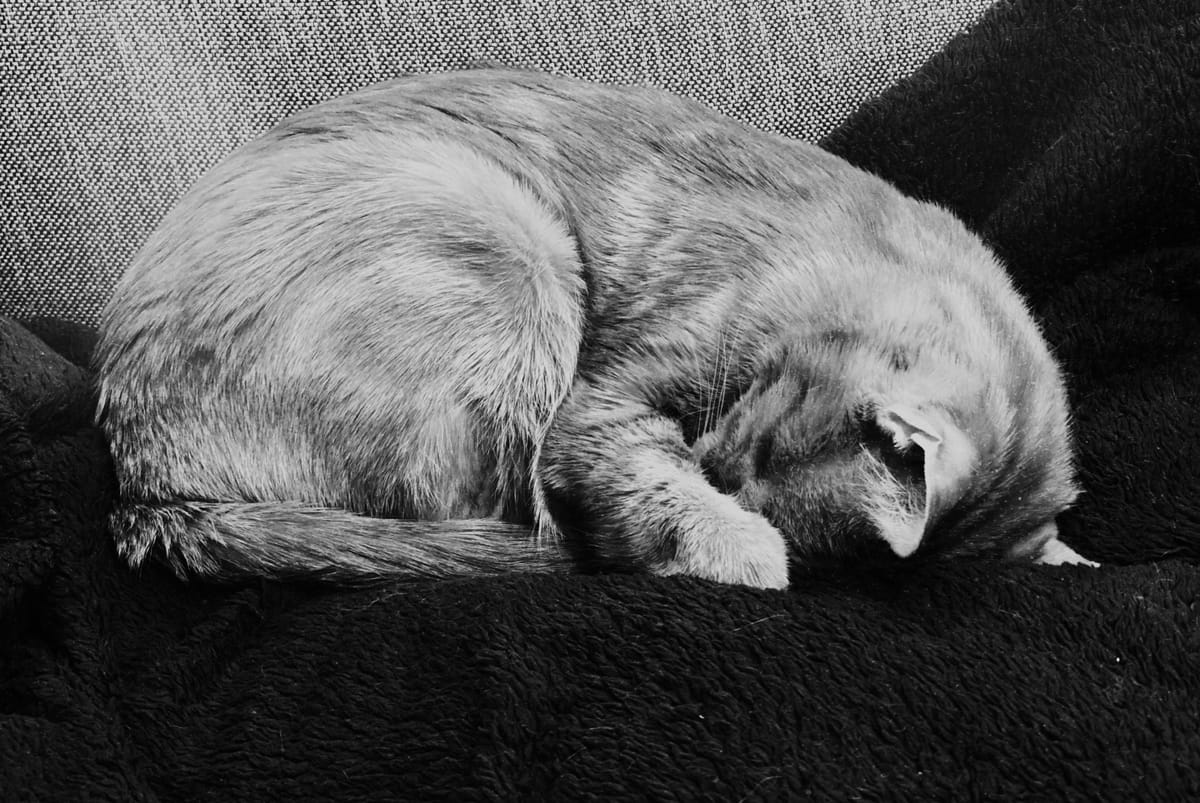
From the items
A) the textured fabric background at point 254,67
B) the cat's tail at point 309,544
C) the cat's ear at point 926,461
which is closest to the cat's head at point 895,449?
the cat's ear at point 926,461

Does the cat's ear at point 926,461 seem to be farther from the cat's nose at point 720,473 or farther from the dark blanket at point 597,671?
the cat's nose at point 720,473

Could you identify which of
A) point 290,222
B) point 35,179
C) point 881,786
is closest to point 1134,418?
point 881,786

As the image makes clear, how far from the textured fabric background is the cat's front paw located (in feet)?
3.19

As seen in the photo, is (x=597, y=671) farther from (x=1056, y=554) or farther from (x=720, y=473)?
(x=1056, y=554)

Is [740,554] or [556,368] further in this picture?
[556,368]

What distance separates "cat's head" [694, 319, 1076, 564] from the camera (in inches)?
49.6

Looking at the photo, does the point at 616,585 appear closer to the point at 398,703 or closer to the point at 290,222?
the point at 398,703

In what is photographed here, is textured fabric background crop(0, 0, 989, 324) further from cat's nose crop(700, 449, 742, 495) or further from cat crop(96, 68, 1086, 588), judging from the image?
cat's nose crop(700, 449, 742, 495)

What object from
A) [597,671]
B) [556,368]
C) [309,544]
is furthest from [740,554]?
[309,544]

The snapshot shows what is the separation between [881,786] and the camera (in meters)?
1.05

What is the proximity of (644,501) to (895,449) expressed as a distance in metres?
0.36

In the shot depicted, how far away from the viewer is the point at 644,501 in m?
1.44

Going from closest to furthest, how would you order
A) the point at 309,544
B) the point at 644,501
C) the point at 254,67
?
the point at 309,544
the point at 644,501
the point at 254,67

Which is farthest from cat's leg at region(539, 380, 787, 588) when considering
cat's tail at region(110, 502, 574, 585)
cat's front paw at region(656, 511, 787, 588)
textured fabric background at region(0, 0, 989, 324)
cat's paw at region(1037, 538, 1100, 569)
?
textured fabric background at region(0, 0, 989, 324)
